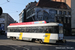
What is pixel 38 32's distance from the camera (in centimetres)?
1623

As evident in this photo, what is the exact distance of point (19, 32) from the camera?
19.6 meters

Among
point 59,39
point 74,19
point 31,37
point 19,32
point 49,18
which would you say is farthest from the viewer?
point 74,19

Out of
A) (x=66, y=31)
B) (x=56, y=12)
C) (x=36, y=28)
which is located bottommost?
(x=66, y=31)

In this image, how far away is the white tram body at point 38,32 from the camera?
1466 cm

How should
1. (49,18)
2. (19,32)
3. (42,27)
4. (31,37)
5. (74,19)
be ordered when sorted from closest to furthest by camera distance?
(42,27)
(31,37)
(19,32)
(49,18)
(74,19)

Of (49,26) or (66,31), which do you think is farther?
(66,31)

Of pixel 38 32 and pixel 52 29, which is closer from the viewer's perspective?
pixel 52 29

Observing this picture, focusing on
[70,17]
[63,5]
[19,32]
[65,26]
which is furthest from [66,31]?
[19,32]

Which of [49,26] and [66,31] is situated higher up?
[49,26]

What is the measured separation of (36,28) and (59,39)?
3.62 m

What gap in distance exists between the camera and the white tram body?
14656mm

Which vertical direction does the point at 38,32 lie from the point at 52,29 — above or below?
below

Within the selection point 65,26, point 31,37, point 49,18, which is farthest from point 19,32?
point 65,26

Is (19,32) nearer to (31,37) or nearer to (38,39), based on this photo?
(31,37)
